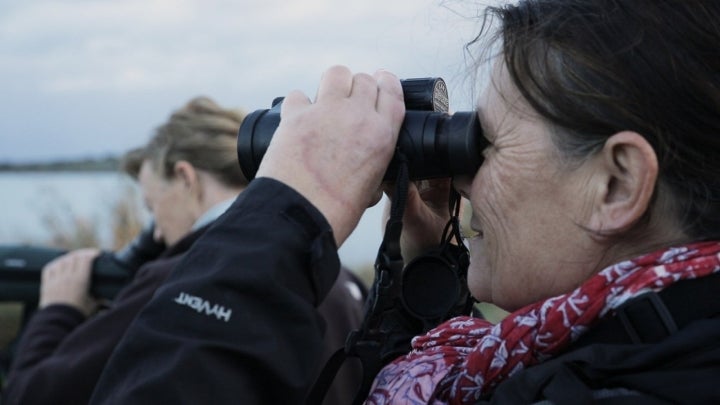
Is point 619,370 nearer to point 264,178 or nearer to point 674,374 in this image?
point 674,374

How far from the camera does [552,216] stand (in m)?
1.42

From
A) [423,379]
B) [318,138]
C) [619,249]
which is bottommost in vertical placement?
[423,379]

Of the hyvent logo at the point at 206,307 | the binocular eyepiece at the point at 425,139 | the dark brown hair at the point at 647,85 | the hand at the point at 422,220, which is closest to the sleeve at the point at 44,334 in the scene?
the hand at the point at 422,220

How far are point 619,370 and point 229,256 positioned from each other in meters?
0.55

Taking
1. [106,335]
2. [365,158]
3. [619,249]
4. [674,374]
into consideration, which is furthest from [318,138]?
[106,335]

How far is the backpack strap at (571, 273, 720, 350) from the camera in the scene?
125cm

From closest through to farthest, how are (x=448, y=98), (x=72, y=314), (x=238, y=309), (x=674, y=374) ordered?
1. (x=674, y=374)
2. (x=238, y=309)
3. (x=448, y=98)
4. (x=72, y=314)

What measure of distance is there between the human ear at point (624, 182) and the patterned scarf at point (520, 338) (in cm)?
7

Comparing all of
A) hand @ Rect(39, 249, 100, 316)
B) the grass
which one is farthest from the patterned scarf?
the grass

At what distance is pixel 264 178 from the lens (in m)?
1.43

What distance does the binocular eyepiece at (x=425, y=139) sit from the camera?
1.49m

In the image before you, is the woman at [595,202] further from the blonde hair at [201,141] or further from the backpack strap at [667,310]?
the blonde hair at [201,141]

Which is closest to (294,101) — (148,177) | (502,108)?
(502,108)

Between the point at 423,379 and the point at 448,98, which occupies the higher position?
the point at 448,98
